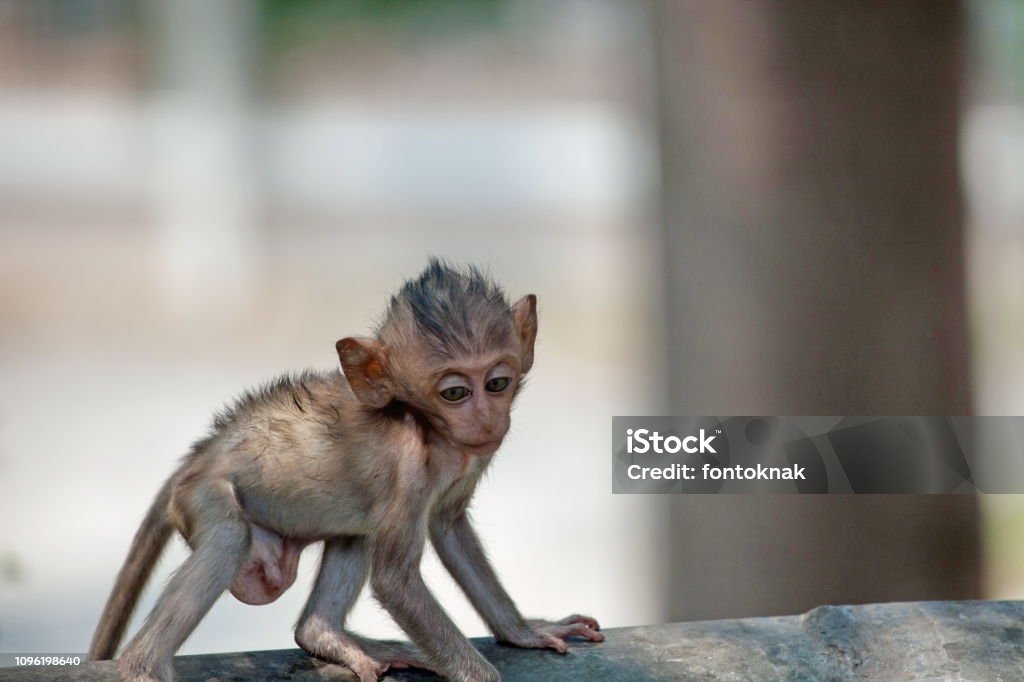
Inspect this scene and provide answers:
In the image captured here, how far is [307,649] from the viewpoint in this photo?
540 cm

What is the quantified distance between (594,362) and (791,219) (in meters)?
9.32

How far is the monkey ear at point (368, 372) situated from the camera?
16.4 ft

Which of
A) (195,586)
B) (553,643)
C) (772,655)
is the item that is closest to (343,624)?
(195,586)

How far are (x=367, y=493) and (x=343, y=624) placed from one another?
2.05ft

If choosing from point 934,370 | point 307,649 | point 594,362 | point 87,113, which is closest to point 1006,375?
point 594,362

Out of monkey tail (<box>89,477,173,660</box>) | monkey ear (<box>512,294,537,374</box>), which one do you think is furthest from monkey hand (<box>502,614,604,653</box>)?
monkey tail (<box>89,477,173,660</box>)

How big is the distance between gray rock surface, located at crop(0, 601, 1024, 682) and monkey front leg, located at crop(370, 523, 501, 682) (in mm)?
336

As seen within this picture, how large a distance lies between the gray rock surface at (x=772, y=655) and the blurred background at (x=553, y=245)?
1197 millimetres

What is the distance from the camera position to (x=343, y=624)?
5.46 m

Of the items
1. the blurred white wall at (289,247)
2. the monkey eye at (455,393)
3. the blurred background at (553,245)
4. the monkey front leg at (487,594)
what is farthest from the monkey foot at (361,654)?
the blurred white wall at (289,247)

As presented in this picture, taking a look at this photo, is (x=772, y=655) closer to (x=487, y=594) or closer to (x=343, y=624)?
(x=487, y=594)

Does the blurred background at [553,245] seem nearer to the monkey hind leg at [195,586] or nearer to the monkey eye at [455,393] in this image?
the monkey eye at [455,393]

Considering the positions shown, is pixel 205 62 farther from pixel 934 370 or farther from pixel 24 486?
pixel 934 370

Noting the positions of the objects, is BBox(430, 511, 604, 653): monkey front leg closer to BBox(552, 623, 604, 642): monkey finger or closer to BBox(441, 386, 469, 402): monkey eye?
BBox(552, 623, 604, 642): monkey finger
